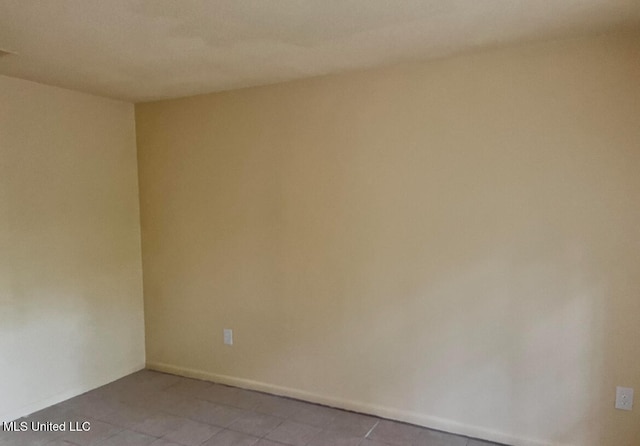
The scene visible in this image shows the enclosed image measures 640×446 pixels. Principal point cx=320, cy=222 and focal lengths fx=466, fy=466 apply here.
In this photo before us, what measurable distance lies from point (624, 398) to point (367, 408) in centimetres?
137

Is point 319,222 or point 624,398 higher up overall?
point 319,222

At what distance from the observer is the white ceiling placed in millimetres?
1867

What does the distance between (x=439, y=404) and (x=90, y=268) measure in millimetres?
2527

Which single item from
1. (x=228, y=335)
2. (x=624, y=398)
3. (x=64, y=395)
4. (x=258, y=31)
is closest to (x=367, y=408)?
(x=228, y=335)

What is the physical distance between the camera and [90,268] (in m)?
3.34

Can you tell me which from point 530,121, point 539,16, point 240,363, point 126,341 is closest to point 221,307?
point 240,363

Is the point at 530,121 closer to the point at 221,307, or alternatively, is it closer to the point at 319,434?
the point at 319,434

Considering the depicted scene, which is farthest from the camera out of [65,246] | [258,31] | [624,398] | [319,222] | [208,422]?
[65,246]

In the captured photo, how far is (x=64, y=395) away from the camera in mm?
3172

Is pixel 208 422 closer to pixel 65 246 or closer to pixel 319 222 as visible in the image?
pixel 319 222

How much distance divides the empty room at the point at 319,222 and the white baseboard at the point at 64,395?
2 cm

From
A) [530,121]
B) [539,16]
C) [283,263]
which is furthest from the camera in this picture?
[283,263]

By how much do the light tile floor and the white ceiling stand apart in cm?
210

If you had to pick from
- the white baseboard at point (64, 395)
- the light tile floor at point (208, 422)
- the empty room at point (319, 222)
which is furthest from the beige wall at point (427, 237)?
the white baseboard at point (64, 395)
